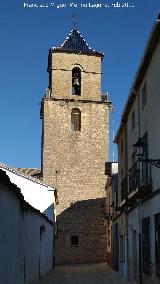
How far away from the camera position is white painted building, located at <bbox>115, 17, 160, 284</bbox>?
507 inches

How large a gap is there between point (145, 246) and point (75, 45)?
75.4ft

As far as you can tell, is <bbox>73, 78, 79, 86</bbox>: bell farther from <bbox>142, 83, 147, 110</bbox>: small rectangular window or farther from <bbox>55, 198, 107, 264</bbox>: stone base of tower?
<bbox>142, 83, 147, 110</bbox>: small rectangular window

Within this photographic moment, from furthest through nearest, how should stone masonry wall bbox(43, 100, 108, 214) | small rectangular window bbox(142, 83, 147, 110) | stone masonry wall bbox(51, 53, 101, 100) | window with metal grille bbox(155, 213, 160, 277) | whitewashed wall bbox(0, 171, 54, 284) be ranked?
stone masonry wall bbox(51, 53, 101, 100) → stone masonry wall bbox(43, 100, 108, 214) → small rectangular window bbox(142, 83, 147, 110) → window with metal grille bbox(155, 213, 160, 277) → whitewashed wall bbox(0, 171, 54, 284)

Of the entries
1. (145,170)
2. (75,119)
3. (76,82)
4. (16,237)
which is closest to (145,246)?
(145,170)

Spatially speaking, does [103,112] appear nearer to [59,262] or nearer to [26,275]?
[59,262]

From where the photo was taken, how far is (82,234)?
3167 cm

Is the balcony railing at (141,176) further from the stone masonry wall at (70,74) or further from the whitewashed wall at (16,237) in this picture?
the stone masonry wall at (70,74)

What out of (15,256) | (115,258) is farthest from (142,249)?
(115,258)

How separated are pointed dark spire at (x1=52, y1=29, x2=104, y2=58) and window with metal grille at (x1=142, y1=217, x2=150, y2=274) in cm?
2137

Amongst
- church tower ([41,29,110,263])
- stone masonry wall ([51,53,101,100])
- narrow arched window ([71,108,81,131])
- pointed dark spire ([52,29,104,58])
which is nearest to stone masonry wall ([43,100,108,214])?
church tower ([41,29,110,263])

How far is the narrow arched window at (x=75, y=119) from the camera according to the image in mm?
33750

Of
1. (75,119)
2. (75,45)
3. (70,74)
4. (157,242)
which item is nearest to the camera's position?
(157,242)

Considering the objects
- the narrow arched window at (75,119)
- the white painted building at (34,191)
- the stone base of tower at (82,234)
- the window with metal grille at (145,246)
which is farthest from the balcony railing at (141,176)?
the narrow arched window at (75,119)

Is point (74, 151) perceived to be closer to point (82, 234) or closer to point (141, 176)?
point (82, 234)
